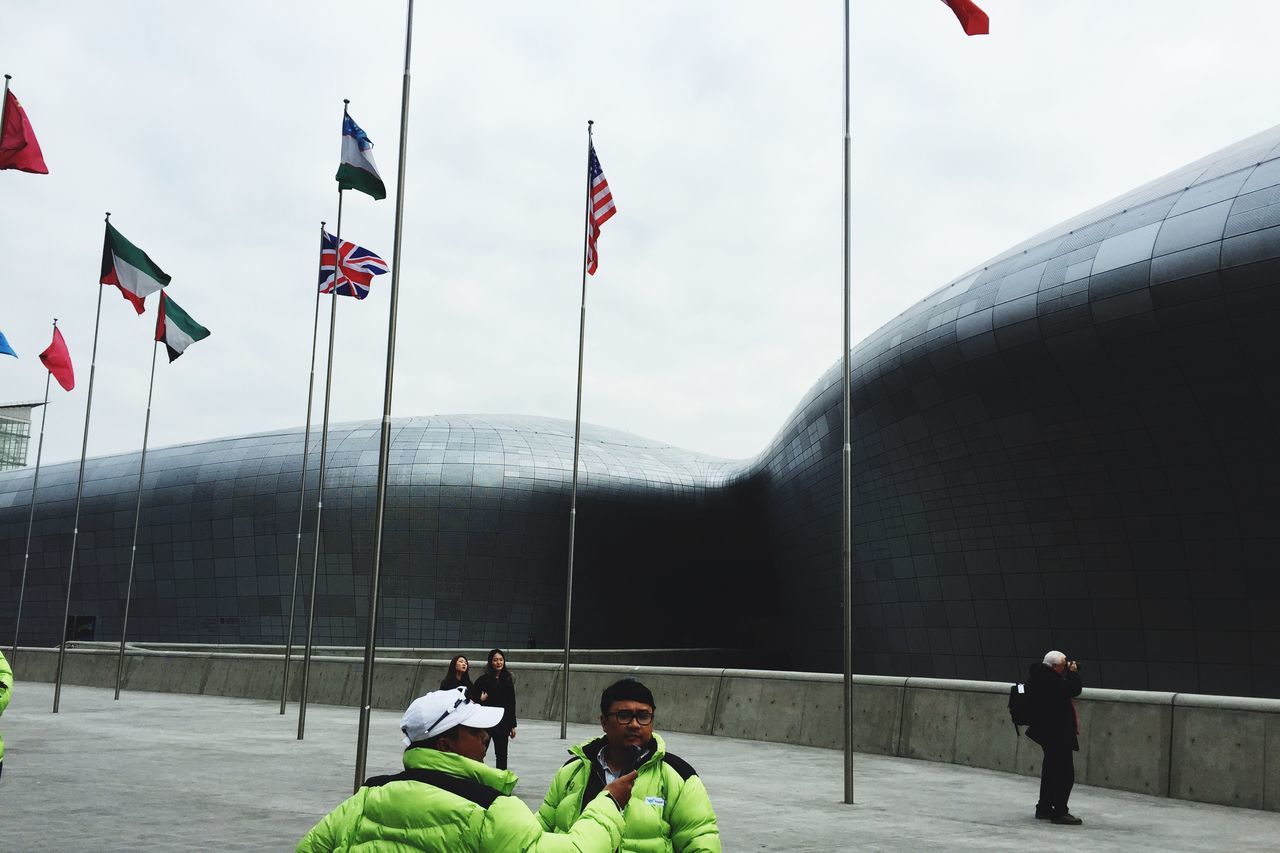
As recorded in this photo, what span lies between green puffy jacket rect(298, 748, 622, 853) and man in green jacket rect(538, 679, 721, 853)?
0.83m

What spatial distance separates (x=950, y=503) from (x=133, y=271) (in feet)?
69.2

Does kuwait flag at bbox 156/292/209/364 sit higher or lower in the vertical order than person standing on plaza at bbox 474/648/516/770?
higher

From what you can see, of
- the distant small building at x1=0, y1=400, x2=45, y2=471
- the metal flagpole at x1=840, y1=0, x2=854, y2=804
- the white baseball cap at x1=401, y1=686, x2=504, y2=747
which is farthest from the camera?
the distant small building at x1=0, y1=400, x2=45, y2=471

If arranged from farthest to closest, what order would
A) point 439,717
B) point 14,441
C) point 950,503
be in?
point 14,441 < point 950,503 < point 439,717

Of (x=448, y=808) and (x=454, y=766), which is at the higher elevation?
(x=454, y=766)

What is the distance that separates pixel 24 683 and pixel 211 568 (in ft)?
61.1

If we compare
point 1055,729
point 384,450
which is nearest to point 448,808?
point 384,450

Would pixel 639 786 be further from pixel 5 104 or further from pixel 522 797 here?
pixel 5 104

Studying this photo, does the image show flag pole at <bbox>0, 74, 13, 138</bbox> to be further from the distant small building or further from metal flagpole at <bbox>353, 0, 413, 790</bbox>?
the distant small building

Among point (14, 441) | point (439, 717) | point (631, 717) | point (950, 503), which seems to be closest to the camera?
point (439, 717)

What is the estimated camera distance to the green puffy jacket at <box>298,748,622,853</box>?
11.6ft

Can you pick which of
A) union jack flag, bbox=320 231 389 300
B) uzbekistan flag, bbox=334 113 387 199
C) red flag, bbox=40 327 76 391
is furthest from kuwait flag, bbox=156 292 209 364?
uzbekistan flag, bbox=334 113 387 199

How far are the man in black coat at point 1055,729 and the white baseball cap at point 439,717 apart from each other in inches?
394

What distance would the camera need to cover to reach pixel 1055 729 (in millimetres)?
12477
